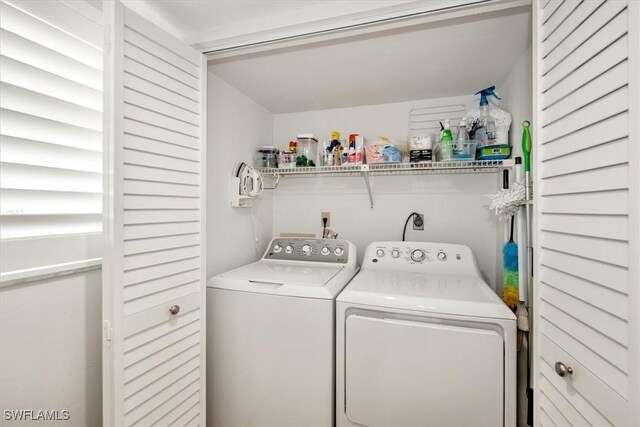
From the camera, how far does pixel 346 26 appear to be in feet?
4.01

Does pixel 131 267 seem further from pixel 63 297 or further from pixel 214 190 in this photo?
pixel 214 190

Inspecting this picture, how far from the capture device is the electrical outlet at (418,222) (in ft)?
7.01

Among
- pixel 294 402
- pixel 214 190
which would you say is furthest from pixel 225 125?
pixel 294 402

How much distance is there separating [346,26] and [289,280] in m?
1.22

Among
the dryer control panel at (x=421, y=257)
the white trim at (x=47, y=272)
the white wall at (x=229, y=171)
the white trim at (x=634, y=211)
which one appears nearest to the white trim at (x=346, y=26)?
the white wall at (x=229, y=171)

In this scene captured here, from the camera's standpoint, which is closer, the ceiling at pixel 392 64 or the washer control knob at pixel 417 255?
the ceiling at pixel 392 64

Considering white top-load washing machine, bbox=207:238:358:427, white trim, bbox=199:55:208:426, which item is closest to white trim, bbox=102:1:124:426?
white trim, bbox=199:55:208:426

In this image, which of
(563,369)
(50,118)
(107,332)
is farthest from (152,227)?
(563,369)

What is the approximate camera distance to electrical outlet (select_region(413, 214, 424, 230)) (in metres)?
2.14

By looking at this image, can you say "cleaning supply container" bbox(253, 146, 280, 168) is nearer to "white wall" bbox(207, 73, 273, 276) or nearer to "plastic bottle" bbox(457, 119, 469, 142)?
"white wall" bbox(207, 73, 273, 276)

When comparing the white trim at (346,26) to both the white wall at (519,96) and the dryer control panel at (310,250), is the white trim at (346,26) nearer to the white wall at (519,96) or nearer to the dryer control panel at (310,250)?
the white wall at (519,96)

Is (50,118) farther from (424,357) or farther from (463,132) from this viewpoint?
(463,132)

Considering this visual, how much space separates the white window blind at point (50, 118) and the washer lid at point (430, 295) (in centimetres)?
120

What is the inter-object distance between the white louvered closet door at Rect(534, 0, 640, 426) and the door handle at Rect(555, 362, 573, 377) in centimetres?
1
